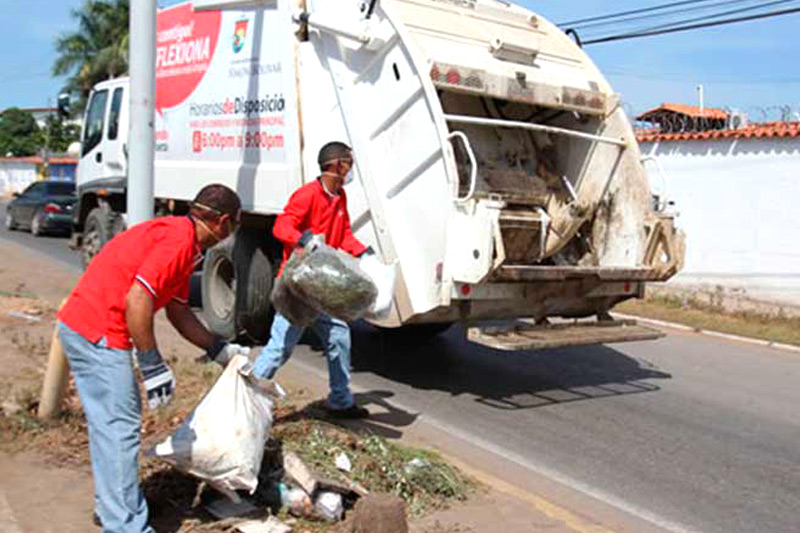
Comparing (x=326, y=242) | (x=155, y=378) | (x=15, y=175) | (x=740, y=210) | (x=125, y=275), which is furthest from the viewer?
(x=15, y=175)

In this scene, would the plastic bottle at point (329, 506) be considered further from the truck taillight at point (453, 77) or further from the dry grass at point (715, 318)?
the dry grass at point (715, 318)

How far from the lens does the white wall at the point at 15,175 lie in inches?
1966

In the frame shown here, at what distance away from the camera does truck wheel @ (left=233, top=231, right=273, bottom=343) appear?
795 cm

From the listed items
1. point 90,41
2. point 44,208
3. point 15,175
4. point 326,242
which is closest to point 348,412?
point 326,242

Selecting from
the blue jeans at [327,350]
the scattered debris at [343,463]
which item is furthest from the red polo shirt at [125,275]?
the blue jeans at [327,350]

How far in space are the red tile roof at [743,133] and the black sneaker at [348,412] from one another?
31.3 ft

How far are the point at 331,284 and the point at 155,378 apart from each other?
1441mm

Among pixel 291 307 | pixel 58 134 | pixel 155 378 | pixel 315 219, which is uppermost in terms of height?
pixel 58 134

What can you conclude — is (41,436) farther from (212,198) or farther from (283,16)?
(283,16)

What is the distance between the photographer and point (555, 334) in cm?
669

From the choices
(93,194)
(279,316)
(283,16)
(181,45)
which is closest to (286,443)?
(279,316)

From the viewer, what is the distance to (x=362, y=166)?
6801 millimetres

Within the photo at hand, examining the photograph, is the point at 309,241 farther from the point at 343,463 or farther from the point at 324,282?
the point at 343,463

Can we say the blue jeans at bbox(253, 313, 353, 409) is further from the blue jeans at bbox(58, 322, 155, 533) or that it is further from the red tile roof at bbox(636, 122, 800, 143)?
the red tile roof at bbox(636, 122, 800, 143)
